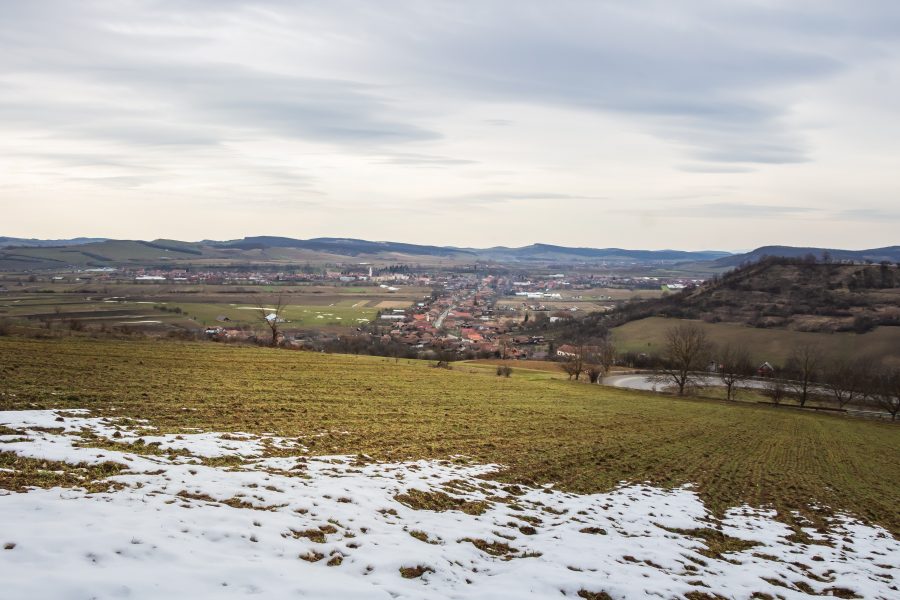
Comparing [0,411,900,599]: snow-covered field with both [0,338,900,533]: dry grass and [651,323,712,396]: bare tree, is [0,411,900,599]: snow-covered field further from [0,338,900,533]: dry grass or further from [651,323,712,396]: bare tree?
[651,323,712,396]: bare tree

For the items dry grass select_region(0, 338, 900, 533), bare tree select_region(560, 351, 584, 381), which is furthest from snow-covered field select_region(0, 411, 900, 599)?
bare tree select_region(560, 351, 584, 381)

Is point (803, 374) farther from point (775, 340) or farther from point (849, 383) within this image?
point (775, 340)

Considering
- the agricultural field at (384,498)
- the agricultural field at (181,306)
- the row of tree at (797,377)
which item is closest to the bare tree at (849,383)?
the row of tree at (797,377)

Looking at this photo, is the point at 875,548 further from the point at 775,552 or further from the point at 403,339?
the point at 403,339

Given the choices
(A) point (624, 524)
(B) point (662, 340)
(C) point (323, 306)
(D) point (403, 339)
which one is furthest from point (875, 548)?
(C) point (323, 306)

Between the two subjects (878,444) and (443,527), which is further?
(878,444)

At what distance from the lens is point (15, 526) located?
23.5ft

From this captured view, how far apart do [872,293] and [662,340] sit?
62372 millimetres

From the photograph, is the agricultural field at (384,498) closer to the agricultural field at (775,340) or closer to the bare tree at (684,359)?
the bare tree at (684,359)

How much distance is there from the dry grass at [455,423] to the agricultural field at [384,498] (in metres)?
0.16

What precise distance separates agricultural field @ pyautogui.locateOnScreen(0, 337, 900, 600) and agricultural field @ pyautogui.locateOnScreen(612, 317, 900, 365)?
79.2 metres

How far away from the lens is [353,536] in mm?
9086

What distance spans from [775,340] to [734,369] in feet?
138

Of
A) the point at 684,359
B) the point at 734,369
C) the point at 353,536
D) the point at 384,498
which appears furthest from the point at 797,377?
the point at 353,536
